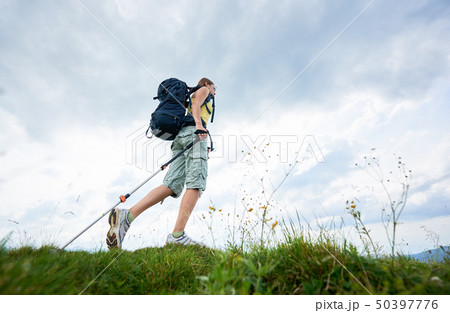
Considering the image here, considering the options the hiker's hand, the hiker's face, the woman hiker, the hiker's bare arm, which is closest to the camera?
the woman hiker

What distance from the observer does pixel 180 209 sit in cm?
485

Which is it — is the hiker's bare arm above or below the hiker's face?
below

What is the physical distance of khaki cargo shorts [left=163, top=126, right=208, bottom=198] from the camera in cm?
494

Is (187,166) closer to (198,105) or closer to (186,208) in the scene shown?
(186,208)

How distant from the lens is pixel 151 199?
5.02 meters

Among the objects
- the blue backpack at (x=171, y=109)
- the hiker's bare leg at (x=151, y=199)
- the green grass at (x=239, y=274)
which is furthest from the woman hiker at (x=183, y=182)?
the green grass at (x=239, y=274)

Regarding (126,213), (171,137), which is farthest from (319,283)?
(171,137)

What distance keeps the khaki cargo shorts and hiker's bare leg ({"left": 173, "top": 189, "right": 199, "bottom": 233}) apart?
0.13 m

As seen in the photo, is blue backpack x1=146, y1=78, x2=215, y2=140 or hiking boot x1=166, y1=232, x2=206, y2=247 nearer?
hiking boot x1=166, y1=232, x2=206, y2=247

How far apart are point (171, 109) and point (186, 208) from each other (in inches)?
76.4

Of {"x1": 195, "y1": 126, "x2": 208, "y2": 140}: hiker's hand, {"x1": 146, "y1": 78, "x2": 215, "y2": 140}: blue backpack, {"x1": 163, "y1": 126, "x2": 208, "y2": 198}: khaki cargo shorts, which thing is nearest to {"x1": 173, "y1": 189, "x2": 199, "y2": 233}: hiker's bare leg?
{"x1": 163, "y1": 126, "x2": 208, "y2": 198}: khaki cargo shorts

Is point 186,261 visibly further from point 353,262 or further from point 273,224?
point 353,262

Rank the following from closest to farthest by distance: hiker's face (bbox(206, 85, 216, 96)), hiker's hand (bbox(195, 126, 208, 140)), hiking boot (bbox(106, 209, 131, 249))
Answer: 1. hiking boot (bbox(106, 209, 131, 249))
2. hiker's hand (bbox(195, 126, 208, 140))
3. hiker's face (bbox(206, 85, 216, 96))

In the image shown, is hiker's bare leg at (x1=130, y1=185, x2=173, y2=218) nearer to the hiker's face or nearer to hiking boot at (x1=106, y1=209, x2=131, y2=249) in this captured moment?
hiking boot at (x1=106, y1=209, x2=131, y2=249)
